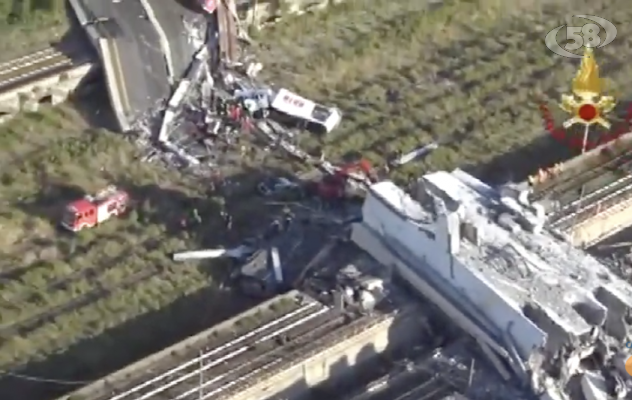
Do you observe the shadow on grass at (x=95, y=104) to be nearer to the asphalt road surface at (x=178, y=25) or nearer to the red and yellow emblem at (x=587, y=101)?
the asphalt road surface at (x=178, y=25)

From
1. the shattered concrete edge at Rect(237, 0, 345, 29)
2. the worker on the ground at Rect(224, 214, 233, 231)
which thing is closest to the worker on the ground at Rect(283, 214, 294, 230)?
the worker on the ground at Rect(224, 214, 233, 231)

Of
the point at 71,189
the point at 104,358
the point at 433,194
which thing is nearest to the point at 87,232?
the point at 71,189

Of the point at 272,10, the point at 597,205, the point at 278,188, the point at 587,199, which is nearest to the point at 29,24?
the point at 272,10

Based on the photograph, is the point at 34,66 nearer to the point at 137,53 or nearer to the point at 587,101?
the point at 137,53

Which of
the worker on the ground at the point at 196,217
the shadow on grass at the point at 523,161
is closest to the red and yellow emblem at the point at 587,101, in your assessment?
the shadow on grass at the point at 523,161

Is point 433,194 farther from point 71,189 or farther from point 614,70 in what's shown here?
point 614,70
